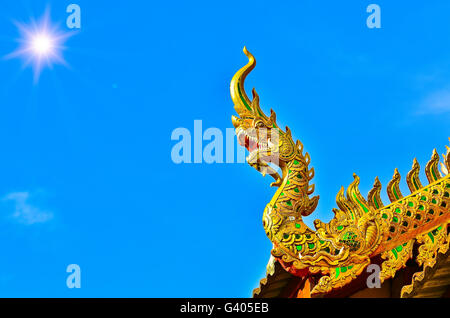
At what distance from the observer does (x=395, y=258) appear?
26.6 ft

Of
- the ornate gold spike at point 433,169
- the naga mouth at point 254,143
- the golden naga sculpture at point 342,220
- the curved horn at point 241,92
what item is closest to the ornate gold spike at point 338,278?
the golden naga sculpture at point 342,220

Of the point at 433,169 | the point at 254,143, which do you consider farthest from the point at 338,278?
the point at 254,143

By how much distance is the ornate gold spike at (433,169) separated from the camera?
8.51m

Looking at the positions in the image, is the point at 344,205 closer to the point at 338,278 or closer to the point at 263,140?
the point at 338,278

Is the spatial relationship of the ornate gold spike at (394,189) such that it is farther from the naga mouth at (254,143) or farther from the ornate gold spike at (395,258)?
the naga mouth at (254,143)

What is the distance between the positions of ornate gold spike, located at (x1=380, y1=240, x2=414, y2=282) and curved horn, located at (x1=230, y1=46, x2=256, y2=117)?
85.4 inches

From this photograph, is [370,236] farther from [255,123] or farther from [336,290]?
[255,123]

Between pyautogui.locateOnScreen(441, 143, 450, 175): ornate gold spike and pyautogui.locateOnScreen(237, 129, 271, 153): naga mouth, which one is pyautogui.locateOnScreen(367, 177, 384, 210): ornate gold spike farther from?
pyautogui.locateOnScreen(237, 129, 271, 153): naga mouth

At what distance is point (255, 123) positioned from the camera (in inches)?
344

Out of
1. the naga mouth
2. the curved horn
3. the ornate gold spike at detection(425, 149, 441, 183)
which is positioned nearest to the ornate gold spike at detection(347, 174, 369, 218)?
the ornate gold spike at detection(425, 149, 441, 183)

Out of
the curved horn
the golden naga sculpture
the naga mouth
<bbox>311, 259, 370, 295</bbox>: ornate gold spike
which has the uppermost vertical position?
the curved horn

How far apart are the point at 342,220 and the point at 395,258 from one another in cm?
69

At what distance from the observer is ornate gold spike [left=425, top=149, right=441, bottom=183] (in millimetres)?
8508
